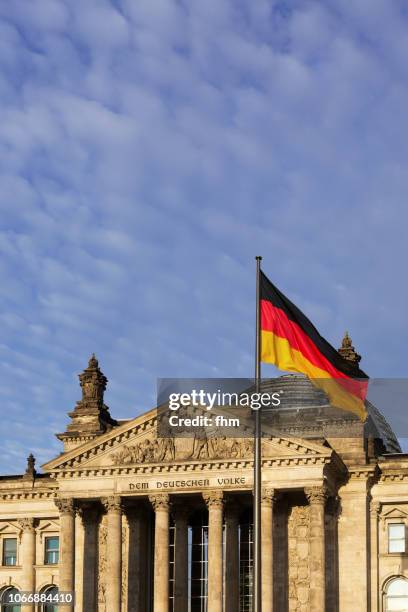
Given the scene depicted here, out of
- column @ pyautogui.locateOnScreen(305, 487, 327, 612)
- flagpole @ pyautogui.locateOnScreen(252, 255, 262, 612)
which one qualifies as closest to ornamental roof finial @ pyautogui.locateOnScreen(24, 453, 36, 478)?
column @ pyautogui.locateOnScreen(305, 487, 327, 612)

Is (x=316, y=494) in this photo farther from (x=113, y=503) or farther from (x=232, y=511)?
(x=113, y=503)

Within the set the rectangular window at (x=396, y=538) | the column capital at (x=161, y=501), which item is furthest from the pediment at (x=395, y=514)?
the column capital at (x=161, y=501)

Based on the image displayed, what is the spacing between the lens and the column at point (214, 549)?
71000 millimetres

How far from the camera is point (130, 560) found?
78062 millimetres

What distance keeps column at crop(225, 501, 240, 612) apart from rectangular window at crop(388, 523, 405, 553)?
32.7 ft

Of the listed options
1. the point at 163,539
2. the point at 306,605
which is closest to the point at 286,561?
the point at 306,605

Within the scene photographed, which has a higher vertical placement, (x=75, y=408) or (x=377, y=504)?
(x=75, y=408)

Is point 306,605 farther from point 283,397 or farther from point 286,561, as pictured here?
point 283,397

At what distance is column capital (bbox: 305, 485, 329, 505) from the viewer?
71.6 metres

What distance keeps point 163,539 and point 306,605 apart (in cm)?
983

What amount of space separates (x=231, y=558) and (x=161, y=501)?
19.5ft

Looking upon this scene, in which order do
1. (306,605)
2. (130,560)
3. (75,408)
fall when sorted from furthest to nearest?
1. (75,408)
2. (130,560)
3. (306,605)

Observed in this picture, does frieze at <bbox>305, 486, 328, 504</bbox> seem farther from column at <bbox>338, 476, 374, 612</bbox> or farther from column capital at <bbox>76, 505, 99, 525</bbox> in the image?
column capital at <bbox>76, 505, 99, 525</bbox>

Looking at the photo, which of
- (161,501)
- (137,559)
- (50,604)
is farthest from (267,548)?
(50,604)
